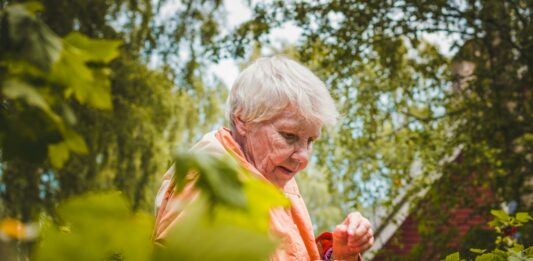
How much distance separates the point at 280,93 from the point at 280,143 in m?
0.17

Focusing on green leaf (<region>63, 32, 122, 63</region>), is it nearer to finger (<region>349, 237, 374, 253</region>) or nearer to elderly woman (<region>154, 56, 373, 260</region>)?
elderly woman (<region>154, 56, 373, 260</region>)

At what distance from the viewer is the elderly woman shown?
202cm

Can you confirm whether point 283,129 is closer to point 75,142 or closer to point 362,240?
point 362,240

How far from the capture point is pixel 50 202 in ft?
34.7

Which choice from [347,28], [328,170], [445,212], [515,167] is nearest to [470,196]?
[445,212]

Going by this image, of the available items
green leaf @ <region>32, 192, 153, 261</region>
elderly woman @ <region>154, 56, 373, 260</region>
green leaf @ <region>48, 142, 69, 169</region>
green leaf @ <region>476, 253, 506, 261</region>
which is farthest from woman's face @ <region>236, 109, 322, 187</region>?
green leaf @ <region>32, 192, 153, 261</region>

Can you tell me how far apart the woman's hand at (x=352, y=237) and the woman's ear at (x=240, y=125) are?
516 millimetres

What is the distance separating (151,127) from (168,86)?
1089 mm

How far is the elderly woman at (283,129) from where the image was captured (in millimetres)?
2018

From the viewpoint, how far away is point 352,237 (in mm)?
1897

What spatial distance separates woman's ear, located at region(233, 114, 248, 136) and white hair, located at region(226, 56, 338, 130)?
0.08 ft

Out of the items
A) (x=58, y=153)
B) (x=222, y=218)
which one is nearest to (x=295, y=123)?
(x=58, y=153)

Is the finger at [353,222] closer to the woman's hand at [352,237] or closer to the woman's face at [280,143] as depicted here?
the woman's hand at [352,237]

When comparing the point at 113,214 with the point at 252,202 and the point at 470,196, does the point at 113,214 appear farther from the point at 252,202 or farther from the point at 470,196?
the point at 470,196
